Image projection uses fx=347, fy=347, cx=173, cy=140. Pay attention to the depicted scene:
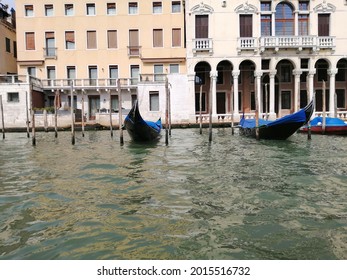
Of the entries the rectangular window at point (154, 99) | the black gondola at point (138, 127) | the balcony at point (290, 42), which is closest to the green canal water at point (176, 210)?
the black gondola at point (138, 127)

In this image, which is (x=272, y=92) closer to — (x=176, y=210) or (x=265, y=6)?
(x=265, y=6)

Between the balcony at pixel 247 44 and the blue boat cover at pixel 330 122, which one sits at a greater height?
the balcony at pixel 247 44

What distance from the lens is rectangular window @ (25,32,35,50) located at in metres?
23.1

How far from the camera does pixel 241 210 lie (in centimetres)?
436

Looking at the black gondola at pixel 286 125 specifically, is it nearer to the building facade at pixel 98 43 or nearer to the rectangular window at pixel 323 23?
the building facade at pixel 98 43

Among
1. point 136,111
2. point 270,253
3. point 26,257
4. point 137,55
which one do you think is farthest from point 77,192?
point 137,55

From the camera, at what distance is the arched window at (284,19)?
22.0m

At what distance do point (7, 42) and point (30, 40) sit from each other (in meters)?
2.36

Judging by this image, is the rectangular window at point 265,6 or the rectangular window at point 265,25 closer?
the rectangular window at point 265,6

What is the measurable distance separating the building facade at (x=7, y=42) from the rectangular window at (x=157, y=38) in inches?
407

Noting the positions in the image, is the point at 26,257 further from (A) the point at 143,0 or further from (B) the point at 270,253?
(A) the point at 143,0

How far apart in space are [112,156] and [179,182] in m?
3.92

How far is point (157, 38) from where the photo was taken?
911 inches

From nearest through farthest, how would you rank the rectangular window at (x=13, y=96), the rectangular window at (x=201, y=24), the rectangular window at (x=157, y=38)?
the rectangular window at (x=13, y=96) → the rectangular window at (x=201, y=24) → the rectangular window at (x=157, y=38)
